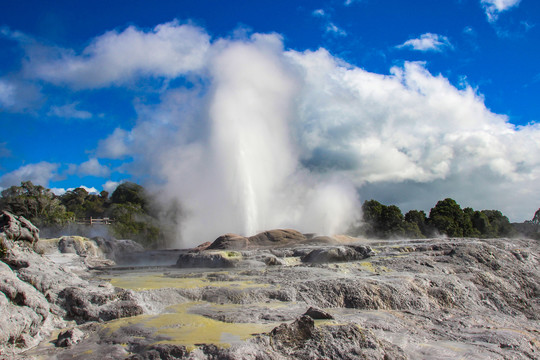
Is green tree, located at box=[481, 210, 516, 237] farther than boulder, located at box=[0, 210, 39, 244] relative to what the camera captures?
Yes

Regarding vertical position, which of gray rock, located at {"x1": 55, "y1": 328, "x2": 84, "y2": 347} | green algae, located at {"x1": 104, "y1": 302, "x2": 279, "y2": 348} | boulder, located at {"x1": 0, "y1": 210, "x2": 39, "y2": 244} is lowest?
gray rock, located at {"x1": 55, "y1": 328, "x2": 84, "y2": 347}

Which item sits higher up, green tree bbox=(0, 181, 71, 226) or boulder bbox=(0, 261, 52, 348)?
green tree bbox=(0, 181, 71, 226)

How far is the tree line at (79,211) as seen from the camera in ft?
121

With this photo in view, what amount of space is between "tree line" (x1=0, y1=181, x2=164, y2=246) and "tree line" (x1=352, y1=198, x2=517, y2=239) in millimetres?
23876

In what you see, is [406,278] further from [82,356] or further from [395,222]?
[395,222]

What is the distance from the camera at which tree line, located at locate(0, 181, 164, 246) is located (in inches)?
1451

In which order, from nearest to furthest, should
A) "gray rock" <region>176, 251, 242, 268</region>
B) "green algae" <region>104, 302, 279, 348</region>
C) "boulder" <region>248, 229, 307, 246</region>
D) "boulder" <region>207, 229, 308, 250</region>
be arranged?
"green algae" <region>104, 302, 279, 348</region>
"gray rock" <region>176, 251, 242, 268</region>
"boulder" <region>207, 229, 308, 250</region>
"boulder" <region>248, 229, 307, 246</region>

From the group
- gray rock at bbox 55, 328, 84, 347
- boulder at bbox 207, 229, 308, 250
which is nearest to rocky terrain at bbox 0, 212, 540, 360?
gray rock at bbox 55, 328, 84, 347

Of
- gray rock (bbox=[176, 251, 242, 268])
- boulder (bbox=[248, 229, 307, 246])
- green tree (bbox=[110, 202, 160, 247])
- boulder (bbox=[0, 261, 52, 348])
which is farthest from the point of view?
green tree (bbox=[110, 202, 160, 247])

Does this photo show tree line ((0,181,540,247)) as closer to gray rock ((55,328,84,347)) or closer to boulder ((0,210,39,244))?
boulder ((0,210,39,244))

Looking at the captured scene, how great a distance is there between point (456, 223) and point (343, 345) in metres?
50.3

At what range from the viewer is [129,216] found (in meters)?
47.9

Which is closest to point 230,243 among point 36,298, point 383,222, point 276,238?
point 276,238

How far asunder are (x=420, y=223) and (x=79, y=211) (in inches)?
1693
